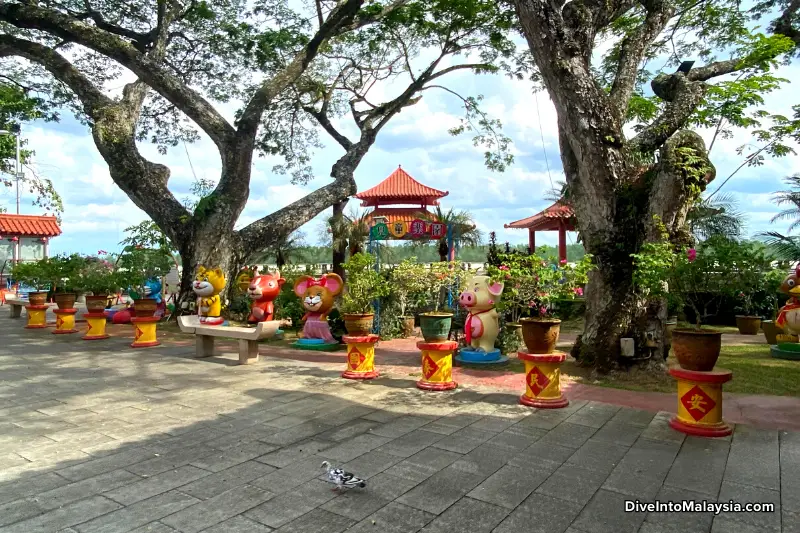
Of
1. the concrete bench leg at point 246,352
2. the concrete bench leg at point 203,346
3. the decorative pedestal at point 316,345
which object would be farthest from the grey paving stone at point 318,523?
the decorative pedestal at point 316,345

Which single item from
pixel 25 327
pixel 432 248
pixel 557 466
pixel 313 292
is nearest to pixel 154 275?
pixel 25 327

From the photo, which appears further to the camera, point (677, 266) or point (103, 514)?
point (677, 266)

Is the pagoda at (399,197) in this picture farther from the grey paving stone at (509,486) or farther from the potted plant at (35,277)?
the grey paving stone at (509,486)

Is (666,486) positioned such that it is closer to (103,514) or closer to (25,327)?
(103,514)

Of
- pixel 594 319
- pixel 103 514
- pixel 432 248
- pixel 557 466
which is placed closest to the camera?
pixel 103 514

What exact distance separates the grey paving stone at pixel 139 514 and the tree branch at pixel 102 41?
11.3m

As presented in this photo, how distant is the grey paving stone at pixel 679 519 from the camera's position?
2914 mm

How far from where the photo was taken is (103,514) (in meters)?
3.07

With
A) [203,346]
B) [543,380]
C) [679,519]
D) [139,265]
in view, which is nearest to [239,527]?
[679,519]

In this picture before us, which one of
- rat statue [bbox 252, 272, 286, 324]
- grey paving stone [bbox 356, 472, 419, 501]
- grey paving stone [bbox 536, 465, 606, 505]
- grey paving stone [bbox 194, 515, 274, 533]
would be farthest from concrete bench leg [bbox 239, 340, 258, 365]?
grey paving stone [bbox 536, 465, 606, 505]

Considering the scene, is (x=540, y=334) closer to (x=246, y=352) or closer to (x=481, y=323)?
(x=481, y=323)

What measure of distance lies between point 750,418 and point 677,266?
1627 mm

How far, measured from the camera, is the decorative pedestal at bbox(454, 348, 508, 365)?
795 centimetres

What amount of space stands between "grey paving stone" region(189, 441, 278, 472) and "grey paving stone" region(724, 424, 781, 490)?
332 cm
